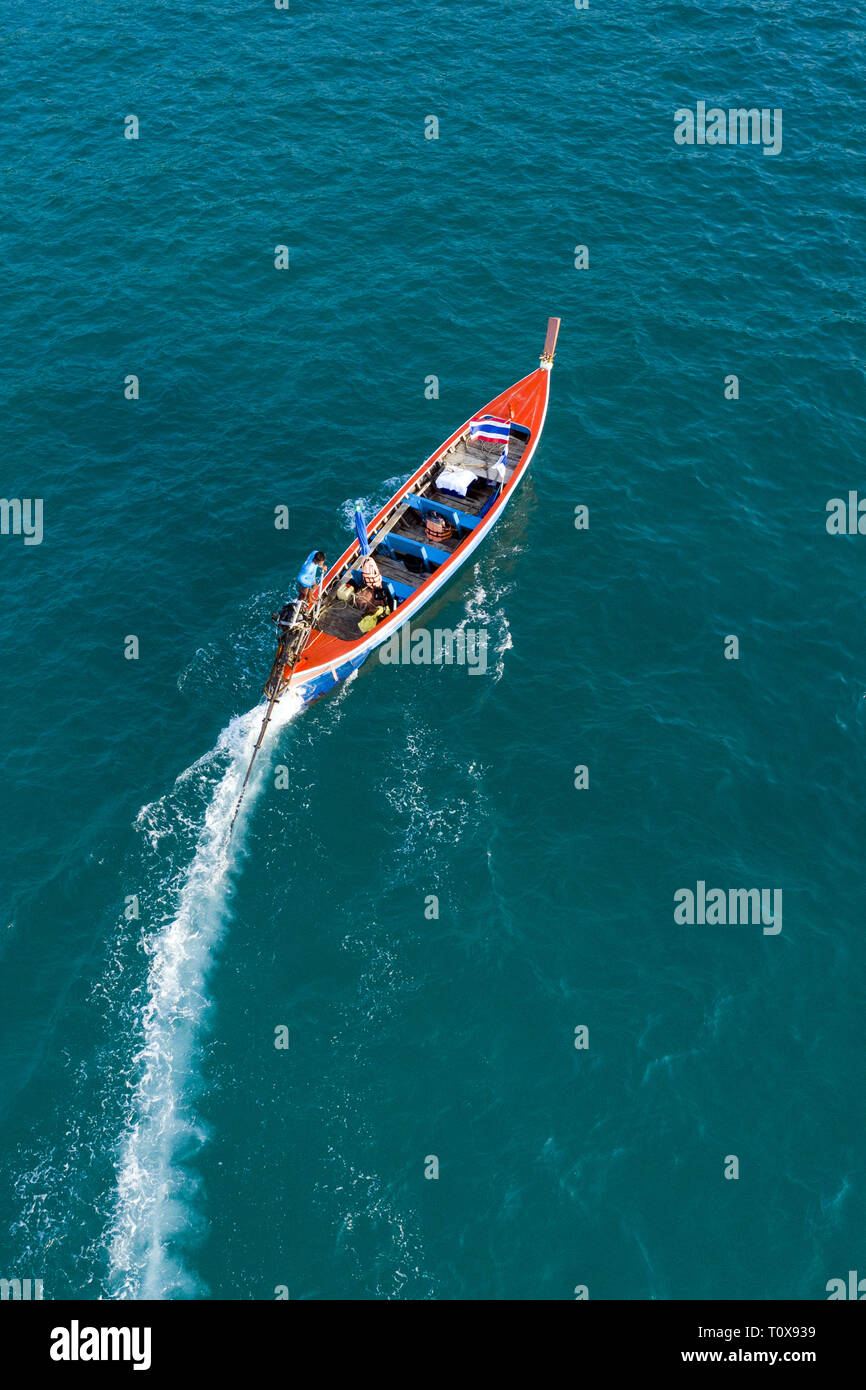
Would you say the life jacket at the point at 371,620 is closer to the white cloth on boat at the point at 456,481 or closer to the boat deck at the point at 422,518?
the boat deck at the point at 422,518

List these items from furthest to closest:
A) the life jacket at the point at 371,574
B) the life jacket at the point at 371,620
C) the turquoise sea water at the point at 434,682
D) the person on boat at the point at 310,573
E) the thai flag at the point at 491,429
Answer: the thai flag at the point at 491,429 < the life jacket at the point at 371,574 < the life jacket at the point at 371,620 < the person on boat at the point at 310,573 < the turquoise sea water at the point at 434,682

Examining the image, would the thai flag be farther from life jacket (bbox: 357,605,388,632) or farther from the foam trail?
the foam trail

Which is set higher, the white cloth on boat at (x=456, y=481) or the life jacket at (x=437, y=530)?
the white cloth on boat at (x=456, y=481)

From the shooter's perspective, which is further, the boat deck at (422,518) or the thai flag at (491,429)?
the thai flag at (491,429)

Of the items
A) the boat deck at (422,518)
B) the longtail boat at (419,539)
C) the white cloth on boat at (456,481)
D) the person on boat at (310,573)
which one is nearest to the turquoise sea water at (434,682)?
the longtail boat at (419,539)
